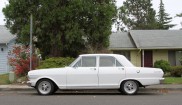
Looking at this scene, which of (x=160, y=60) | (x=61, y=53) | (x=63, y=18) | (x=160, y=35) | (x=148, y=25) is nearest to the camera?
(x=63, y=18)

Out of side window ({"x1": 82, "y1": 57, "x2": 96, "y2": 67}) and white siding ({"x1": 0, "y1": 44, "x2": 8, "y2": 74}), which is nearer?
side window ({"x1": 82, "y1": 57, "x2": 96, "y2": 67})

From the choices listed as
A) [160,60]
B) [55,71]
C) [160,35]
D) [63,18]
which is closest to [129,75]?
[55,71]

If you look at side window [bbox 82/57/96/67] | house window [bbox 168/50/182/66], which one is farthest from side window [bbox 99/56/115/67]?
house window [bbox 168/50/182/66]

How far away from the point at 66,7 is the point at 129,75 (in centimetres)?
737

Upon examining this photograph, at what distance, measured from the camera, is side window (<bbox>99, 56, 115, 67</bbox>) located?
15.6 metres

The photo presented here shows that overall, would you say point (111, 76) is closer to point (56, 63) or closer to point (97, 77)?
point (97, 77)

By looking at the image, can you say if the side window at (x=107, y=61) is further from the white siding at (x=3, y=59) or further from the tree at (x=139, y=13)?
the tree at (x=139, y=13)

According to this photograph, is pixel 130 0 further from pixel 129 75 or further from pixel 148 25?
pixel 129 75

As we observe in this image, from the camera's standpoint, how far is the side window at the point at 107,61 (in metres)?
15.6

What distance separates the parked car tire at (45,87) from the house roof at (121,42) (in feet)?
54.7

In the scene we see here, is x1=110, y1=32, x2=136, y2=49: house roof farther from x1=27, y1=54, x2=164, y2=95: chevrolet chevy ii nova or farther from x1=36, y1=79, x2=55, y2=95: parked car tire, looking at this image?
x1=36, y1=79, x2=55, y2=95: parked car tire

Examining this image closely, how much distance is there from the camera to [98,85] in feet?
50.5

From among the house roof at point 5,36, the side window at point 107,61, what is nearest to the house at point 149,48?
the house roof at point 5,36

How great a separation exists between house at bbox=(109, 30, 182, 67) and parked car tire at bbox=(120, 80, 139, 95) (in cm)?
1590
